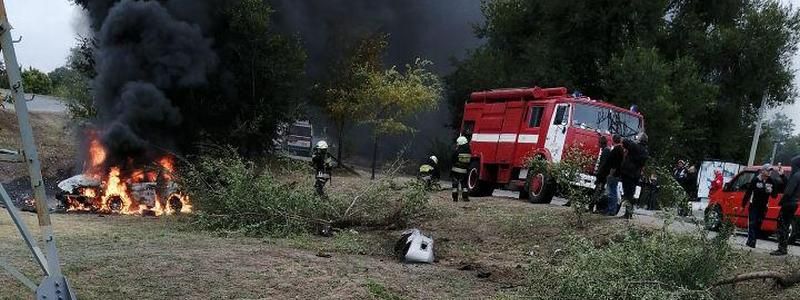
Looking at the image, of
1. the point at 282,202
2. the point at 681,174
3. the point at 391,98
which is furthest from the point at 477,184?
the point at 391,98

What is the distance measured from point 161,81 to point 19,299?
8651mm

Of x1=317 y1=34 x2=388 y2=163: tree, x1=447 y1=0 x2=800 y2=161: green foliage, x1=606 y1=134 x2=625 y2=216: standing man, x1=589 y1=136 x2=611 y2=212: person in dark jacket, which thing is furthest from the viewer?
x1=317 y1=34 x2=388 y2=163: tree

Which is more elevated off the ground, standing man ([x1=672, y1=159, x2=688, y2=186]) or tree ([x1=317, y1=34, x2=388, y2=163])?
tree ([x1=317, y1=34, x2=388, y2=163])

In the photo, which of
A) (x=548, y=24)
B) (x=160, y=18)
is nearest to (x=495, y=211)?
(x=160, y=18)

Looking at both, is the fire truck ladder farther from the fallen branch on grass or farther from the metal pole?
the metal pole

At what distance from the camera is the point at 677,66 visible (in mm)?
23641

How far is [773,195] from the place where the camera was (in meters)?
9.58

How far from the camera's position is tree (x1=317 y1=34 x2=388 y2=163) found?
77.8 ft

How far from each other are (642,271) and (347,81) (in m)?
19.5

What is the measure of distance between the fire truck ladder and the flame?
8154 millimetres

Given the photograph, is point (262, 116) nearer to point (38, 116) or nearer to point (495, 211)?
point (495, 211)

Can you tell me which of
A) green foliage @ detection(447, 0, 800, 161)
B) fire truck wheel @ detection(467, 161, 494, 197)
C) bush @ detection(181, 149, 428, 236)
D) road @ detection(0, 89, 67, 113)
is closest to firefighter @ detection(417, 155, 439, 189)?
bush @ detection(181, 149, 428, 236)

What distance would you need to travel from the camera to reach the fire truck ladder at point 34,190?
3314 mm

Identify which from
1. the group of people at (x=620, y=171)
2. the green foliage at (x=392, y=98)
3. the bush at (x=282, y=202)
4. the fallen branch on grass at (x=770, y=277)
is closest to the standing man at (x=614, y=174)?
the group of people at (x=620, y=171)
